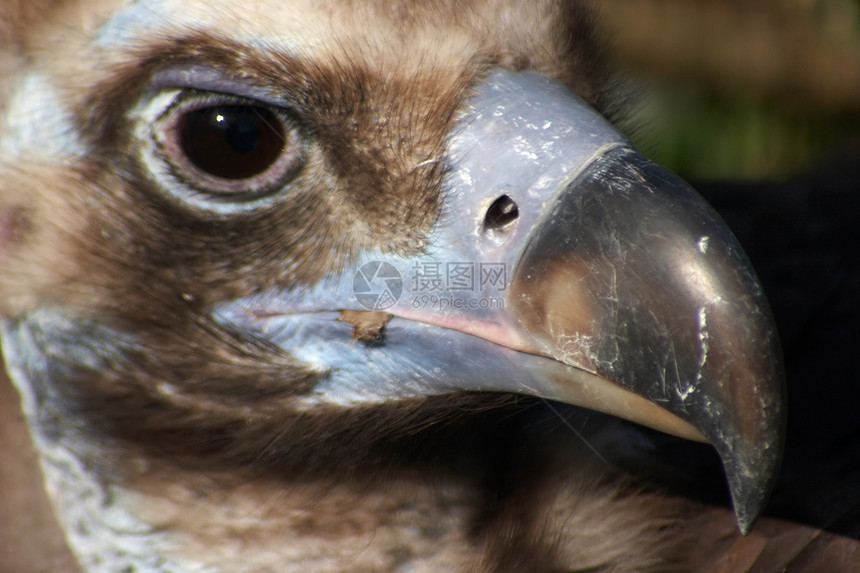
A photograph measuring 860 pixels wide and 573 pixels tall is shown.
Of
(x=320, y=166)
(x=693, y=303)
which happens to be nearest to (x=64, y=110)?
(x=320, y=166)

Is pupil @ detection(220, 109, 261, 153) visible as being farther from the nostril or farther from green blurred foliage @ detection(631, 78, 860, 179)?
green blurred foliage @ detection(631, 78, 860, 179)

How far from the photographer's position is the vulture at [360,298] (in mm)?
1508

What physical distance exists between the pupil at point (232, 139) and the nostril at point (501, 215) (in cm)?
39

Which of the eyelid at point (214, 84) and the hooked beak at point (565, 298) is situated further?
the eyelid at point (214, 84)

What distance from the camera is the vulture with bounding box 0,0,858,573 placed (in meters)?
1.51

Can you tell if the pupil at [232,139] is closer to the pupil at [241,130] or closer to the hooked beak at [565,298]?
the pupil at [241,130]

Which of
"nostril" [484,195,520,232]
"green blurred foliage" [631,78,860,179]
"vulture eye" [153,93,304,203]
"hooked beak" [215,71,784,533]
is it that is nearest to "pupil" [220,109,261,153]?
"vulture eye" [153,93,304,203]

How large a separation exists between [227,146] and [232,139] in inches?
0.6

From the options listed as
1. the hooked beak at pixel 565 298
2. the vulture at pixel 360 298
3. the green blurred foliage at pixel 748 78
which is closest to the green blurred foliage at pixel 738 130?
the green blurred foliage at pixel 748 78

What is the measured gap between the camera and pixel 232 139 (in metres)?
1.74

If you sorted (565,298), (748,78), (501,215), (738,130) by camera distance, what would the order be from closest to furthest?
(565,298)
(501,215)
(748,78)
(738,130)

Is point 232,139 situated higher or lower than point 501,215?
higher

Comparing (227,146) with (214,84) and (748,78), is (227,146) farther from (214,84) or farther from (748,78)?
(748,78)

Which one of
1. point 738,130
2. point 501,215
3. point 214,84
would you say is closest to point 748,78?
point 738,130
